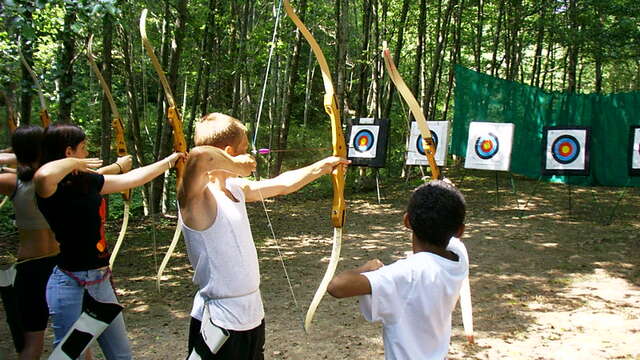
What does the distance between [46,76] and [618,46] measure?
27.6 feet

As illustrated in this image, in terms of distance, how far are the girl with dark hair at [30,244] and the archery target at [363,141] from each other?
6.06 m

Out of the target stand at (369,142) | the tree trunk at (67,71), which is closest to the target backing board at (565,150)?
the target stand at (369,142)

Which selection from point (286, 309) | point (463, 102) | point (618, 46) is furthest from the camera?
point (618, 46)

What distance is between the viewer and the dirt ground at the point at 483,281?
116 inches

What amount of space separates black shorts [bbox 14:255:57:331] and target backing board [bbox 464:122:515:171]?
6.09 m

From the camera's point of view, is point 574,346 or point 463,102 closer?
point 574,346

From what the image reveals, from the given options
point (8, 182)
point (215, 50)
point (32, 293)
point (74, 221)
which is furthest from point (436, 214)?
point (215, 50)

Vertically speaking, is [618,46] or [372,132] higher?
[618,46]

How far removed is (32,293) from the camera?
1.90m

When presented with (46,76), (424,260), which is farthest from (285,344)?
(46,76)

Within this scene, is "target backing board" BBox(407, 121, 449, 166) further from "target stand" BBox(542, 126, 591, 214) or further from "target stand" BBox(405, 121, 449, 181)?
"target stand" BBox(542, 126, 591, 214)

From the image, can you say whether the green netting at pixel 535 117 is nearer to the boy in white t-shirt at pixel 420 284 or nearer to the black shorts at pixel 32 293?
the boy in white t-shirt at pixel 420 284

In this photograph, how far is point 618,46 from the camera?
841cm

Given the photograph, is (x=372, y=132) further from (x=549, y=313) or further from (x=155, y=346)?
(x=155, y=346)
